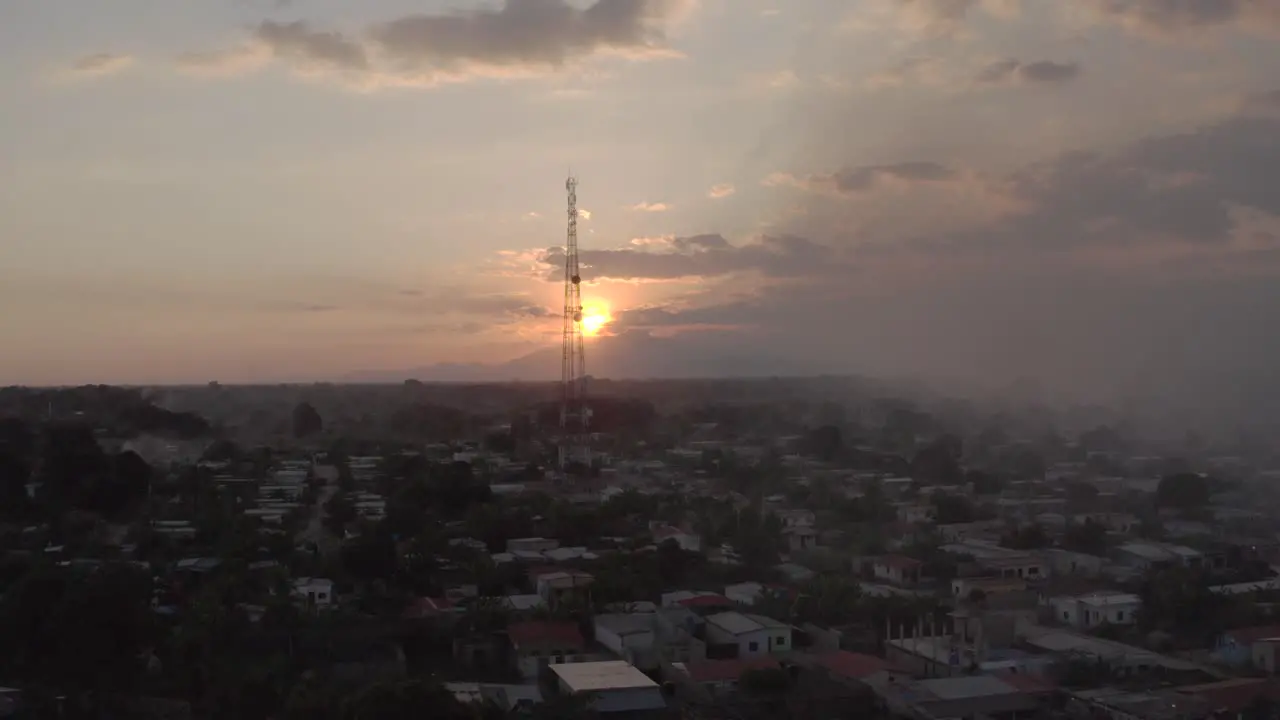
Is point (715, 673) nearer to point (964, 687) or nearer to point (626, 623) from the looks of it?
point (626, 623)

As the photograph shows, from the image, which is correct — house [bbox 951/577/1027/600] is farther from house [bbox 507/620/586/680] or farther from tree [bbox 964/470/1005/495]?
tree [bbox 964/470/1005/495]

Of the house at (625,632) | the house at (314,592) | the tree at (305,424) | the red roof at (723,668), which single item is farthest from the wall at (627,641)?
the tree at (305,424)

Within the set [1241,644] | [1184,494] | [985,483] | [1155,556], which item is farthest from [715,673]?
[985,483]

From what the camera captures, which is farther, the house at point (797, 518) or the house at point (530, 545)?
the house at point (797, 518)

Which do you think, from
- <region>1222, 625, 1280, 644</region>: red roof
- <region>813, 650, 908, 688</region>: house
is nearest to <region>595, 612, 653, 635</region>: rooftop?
<region>813, 650, 908, 688</region>: house

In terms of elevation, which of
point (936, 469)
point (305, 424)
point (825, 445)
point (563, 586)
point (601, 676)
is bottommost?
point (601, 676)

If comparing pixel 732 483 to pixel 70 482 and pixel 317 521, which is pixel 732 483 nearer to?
pixel 317 521

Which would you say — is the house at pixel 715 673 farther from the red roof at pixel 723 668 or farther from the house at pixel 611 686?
the house at pixel 611 686
